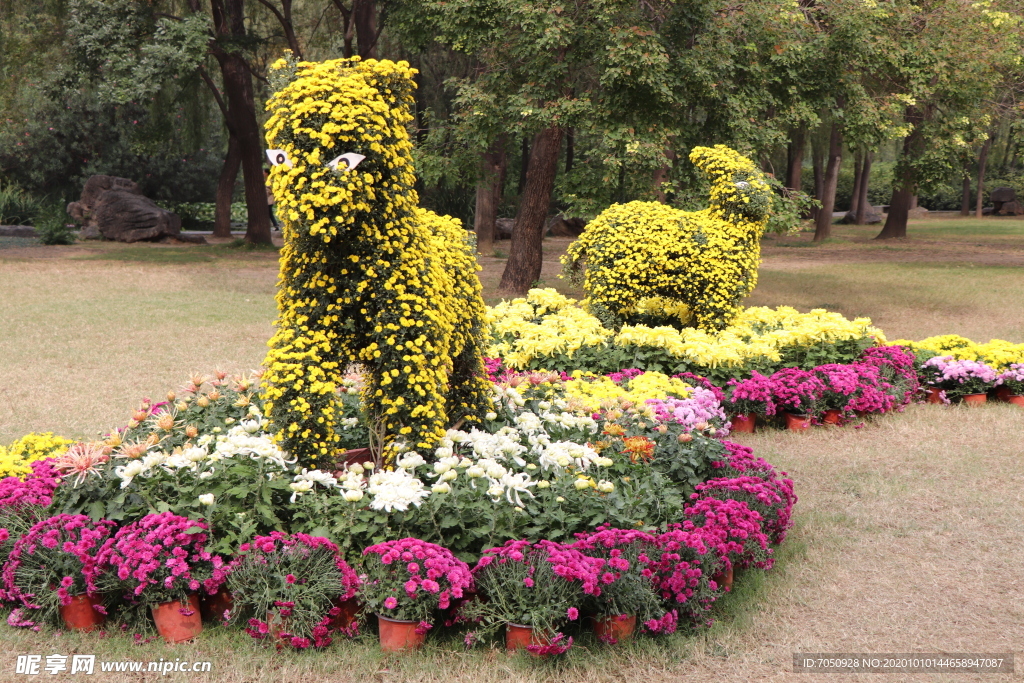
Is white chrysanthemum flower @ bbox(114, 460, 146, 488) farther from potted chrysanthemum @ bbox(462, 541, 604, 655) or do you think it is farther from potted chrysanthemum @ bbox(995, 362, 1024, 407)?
potted chrysanthemum @ bbox(995, 362, 1024, 407)

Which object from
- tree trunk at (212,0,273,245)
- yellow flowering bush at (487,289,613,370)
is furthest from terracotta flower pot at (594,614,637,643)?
tree trunk at (212,0,273,245)

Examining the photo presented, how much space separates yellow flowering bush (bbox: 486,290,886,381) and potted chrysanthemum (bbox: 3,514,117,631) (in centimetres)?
365

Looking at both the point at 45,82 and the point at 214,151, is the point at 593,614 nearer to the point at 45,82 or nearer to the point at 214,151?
the point at 45,82

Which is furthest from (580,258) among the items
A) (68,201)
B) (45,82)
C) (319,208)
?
(68,201)

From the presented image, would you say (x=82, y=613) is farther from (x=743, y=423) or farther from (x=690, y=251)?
(x=690, y=251)

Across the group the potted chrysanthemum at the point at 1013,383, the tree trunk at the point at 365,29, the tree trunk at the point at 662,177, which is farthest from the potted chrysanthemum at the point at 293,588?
the tree trunk at the point at 365,29

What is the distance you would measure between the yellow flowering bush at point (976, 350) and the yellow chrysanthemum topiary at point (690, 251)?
171 centimetres

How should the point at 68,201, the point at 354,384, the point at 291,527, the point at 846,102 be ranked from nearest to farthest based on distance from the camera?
the point at 291,527
the point at 354,384
the point at 846,102
the point at 68,201

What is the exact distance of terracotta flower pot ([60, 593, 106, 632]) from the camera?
141 inches

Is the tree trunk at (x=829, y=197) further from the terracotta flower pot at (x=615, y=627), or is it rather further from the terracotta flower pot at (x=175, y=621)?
the terracotta flower pot at (x=175, y=621)

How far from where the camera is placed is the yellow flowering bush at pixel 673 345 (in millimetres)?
7102

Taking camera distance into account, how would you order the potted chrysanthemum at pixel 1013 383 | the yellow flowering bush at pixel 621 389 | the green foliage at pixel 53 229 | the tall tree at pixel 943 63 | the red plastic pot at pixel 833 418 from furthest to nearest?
the green foliage at pixel 53 229 → the tall tree at pixel 943 63 → the potted chrysanthemum at pixel 1013 383 → the red plastic pot at pixel 833 418 → the yellow flowering bush at pixel 621 389

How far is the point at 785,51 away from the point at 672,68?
1.69 m

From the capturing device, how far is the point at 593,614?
360 cm
